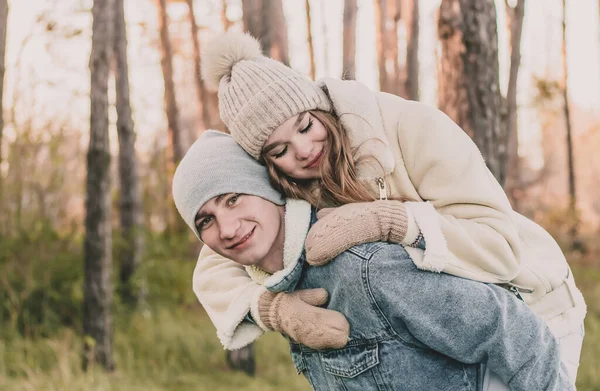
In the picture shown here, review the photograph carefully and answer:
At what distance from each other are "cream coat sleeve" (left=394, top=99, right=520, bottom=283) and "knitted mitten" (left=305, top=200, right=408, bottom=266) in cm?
8

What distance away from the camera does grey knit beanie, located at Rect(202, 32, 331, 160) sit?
7.32 ft

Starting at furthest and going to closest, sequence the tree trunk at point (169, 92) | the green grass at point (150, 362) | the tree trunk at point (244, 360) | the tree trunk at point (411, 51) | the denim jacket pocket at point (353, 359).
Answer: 1. the tree trunk at point (169, 92)
2. the tree trunk at point (411, 51)
3. the tree trunk at point (244, 360)
4. the green grass at point (150, 362)
5. the denim jacket pocket at point (353, 359)

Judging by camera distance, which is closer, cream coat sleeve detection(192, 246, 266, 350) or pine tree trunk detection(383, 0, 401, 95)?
cream coat sleeve detection(192, 246, 266, 350)

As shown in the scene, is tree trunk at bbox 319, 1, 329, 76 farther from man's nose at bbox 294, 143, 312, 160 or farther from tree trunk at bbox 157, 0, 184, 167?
man's nose at bbox 294, 143, 312, 160

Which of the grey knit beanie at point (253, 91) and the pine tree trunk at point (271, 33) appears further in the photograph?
the pine tree trunk at point (271, 33)

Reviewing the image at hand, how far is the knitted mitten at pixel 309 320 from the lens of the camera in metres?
1.90

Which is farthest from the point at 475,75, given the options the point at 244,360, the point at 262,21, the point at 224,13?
the point at 224,13

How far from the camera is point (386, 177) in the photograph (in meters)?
2.16

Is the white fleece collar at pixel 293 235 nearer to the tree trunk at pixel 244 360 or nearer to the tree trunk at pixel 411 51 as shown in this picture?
the tree trunk at pixel 244 360

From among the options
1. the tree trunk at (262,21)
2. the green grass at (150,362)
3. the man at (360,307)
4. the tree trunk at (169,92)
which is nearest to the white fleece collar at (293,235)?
the man at (360,307)

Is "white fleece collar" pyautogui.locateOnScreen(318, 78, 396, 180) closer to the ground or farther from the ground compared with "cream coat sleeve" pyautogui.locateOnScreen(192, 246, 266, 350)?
farther from the ground

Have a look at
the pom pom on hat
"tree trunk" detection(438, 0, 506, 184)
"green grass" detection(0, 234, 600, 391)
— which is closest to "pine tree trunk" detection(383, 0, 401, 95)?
"green grass" detection(0, 234, 600, 391)

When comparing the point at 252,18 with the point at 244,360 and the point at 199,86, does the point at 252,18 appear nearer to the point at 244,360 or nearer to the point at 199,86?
the point at 244,360

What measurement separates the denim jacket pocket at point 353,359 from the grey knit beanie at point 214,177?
531 mm
